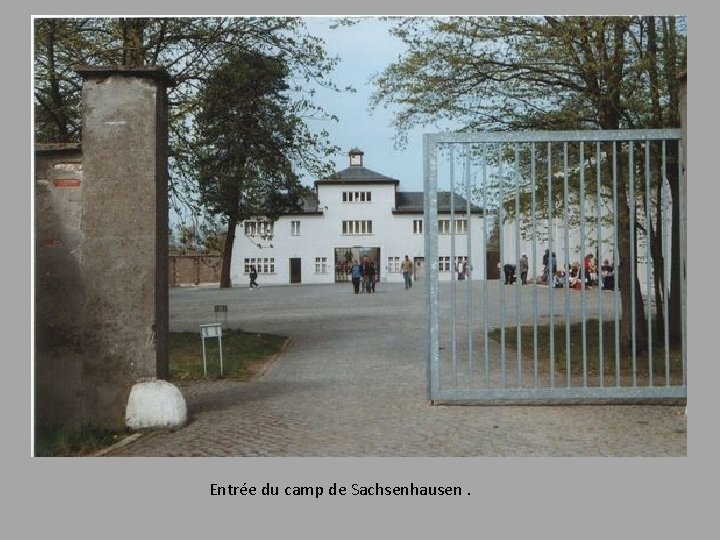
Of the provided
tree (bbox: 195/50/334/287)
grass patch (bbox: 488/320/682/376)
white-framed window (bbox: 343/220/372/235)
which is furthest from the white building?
tree (bbox: 195/50/334/287)

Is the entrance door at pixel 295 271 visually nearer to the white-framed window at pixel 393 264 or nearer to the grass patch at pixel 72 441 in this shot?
the white-framed window at pixel 393 264

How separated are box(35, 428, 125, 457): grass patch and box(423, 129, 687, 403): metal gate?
302cm

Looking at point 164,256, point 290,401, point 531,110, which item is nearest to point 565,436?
point 290,401

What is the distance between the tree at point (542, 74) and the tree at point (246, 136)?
226cm

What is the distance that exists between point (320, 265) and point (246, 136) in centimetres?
4392

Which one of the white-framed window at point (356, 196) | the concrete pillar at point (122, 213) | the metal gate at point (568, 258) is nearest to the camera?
the concrete pillar at point (122, 213)

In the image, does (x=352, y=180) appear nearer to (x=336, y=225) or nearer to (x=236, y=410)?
(x=336, y=225)

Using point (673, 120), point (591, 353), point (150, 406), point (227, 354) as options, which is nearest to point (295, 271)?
point (227, 354)

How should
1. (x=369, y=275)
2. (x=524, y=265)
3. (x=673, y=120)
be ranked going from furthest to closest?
(x=369, y=275), (x=524, y=265), (x=673, y=120)

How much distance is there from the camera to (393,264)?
56688mm

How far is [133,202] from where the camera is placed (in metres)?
6.99

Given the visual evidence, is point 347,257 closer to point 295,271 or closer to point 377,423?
point 295,271

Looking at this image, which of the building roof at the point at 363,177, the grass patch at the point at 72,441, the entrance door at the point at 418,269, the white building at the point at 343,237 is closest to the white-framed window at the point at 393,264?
the white building at the point at 343,237

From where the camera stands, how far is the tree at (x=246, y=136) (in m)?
12.7
